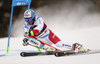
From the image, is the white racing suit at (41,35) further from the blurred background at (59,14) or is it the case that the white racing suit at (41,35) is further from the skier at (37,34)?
the blurred background at (59,14)

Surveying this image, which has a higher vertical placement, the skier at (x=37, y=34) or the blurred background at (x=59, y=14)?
the blurred background at (x=59, y=14)

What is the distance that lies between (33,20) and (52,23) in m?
13.4

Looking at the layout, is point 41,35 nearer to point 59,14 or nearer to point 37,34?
point 37,34

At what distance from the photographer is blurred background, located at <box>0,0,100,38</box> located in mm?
17344

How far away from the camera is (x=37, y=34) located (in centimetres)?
482

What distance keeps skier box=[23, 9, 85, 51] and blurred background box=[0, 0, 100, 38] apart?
11.5 metres

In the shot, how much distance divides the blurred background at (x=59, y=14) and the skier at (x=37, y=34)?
451 inches

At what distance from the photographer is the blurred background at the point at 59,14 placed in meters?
17.3

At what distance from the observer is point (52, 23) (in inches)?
717

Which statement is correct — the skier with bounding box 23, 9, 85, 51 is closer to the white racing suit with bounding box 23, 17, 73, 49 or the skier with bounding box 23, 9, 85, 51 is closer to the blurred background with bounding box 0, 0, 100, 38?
the white racing suit with bounding box 23, 17, 73, 49

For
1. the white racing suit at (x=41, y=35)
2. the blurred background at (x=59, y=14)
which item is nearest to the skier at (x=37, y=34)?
the white racing suit at (x=41, y=35)

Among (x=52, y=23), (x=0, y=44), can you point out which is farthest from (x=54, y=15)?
(x=0, y=44)

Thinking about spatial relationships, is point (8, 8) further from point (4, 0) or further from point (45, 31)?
point (45, 31)

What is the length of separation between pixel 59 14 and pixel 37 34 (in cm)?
1546
